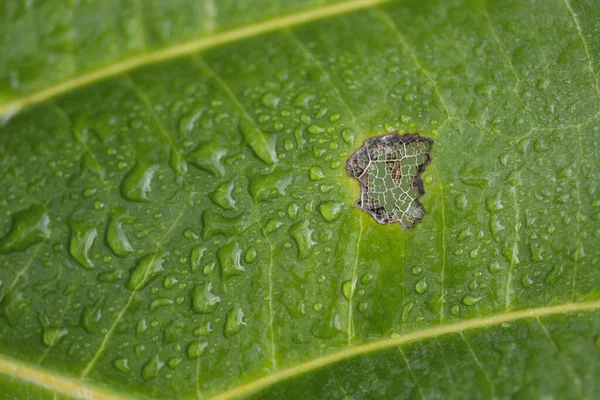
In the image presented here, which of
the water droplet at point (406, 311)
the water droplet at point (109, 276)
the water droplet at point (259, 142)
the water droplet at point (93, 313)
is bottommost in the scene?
the water droplet at point (93, 313)

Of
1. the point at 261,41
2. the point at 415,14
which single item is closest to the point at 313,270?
the point at 261,41

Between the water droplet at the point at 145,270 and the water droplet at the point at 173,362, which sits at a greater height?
the water droplet at the point at 145,270

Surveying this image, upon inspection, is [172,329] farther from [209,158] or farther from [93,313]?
[209,158]

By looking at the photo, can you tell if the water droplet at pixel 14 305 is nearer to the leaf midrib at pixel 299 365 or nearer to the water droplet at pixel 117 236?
the leaf midrib at pixel 299 365

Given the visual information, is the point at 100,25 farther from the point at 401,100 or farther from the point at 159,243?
the point at 401,100

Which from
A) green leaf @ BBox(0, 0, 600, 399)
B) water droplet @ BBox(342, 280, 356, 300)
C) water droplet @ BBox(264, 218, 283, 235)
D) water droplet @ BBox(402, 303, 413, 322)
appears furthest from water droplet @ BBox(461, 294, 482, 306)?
water droplet @ BBox(264, 218, 283, 235)

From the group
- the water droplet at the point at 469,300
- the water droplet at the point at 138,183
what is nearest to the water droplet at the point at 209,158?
the water droplet at the point at 138,183

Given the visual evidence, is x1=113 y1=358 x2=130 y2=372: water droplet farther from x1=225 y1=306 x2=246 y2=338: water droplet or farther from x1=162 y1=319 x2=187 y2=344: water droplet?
x1=225 y1=306 x2=246 y2=338: water droplet
